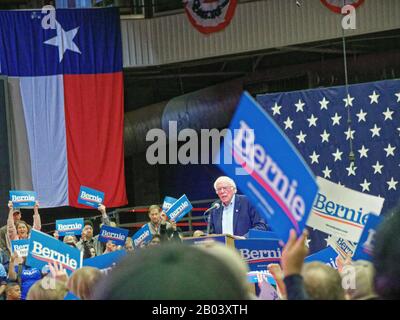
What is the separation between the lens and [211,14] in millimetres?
15461

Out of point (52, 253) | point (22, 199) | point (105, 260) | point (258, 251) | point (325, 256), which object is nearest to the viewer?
point (105, 260)

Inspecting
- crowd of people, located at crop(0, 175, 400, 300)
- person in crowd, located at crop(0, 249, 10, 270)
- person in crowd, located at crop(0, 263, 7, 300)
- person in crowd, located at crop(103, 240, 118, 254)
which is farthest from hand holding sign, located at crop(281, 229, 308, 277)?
person in crowd, located at crop(0, 249, 10, 270)

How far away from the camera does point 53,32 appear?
15.1 metres

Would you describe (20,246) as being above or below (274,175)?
below

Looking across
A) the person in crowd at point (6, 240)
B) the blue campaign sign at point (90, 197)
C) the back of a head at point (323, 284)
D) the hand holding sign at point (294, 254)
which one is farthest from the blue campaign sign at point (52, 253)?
the blue campaign sign at point (90, 197)

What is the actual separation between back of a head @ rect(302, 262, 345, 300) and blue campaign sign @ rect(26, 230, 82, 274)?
222 cm

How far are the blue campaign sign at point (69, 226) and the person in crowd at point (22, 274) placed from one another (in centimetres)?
203

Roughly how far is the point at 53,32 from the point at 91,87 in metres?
1.10

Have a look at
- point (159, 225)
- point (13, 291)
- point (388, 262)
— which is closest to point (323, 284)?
point (388, 262)

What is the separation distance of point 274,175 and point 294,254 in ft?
0.65

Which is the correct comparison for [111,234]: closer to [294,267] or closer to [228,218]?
[228,218]

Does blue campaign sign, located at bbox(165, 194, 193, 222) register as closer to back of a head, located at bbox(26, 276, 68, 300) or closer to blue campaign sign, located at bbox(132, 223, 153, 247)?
blue campaign sign, located at bbox(132, 223, 153, 247)

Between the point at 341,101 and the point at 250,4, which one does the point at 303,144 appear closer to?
the point at 341,101

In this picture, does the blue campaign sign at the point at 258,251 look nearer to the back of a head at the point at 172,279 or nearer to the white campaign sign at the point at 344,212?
the white campaign sign at the point at 344,212
